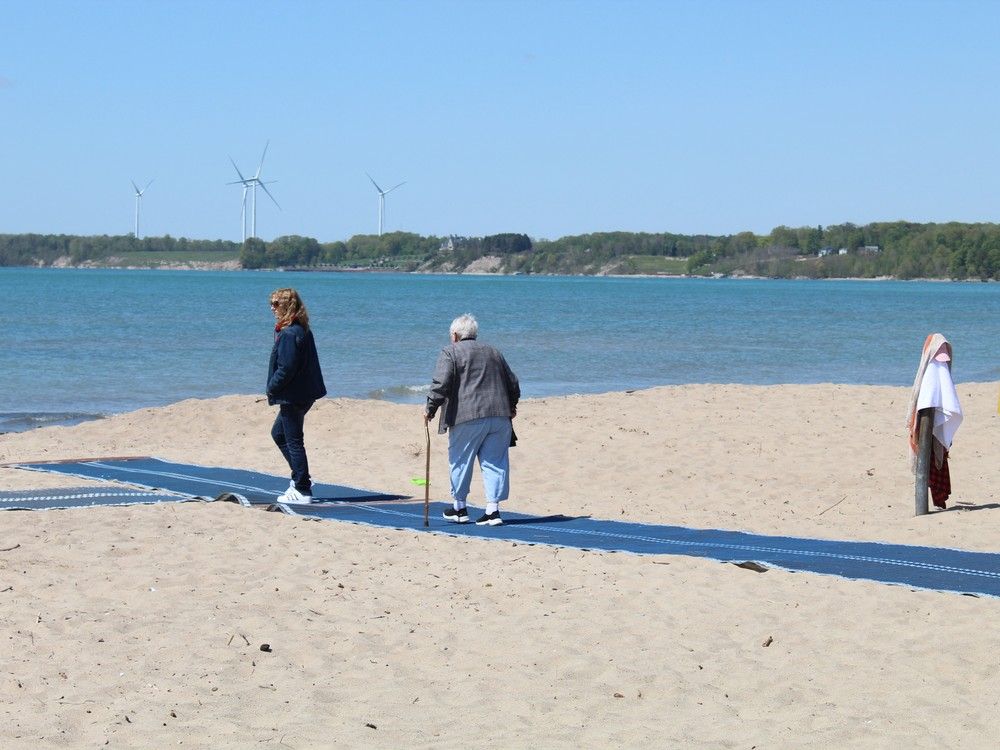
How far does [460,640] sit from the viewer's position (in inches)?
271

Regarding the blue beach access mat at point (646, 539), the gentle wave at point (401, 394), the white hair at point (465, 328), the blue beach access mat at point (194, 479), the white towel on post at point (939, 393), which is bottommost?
the gentle wave at point (401, 394)

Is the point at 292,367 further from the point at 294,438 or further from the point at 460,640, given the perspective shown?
the point at 460,640

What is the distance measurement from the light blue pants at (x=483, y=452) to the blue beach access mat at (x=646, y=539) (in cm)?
29

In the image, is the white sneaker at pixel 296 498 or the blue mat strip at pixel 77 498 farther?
the white sneaker at pixel 296 498

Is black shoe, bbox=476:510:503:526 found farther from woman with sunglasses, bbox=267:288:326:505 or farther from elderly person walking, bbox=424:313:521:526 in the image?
woman with sunglasses, bbox=267:288:326:505

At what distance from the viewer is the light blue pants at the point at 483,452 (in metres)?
9.79

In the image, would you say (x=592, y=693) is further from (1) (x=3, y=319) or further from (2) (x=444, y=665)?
(1) (x=3, y=319)

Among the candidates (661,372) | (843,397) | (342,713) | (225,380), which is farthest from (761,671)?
(661,372)

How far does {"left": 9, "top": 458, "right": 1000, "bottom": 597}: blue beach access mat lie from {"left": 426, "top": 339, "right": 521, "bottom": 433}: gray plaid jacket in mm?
868

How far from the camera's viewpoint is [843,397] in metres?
19.5

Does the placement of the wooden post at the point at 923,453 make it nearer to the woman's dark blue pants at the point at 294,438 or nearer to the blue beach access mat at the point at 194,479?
the blue beach access mat at the point at 194,479

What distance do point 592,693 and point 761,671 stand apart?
88 centimetres

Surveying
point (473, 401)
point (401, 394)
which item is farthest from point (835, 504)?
point (401, 394)

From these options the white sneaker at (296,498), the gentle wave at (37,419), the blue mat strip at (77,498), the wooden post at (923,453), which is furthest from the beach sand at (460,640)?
the gentle wave at (37,419)
